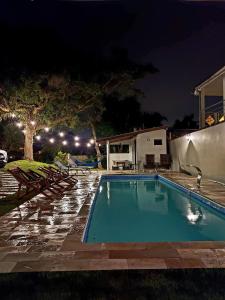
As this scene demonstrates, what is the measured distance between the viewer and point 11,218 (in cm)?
619

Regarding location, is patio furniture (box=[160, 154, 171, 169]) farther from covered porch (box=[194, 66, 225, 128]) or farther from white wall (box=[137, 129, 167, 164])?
covered porch (box=[194, 66, 225, 128])

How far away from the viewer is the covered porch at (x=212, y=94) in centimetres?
1407

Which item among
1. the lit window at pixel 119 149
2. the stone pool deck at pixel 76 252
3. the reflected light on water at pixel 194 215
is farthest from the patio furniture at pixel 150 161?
the stone pool deck at pixel 76 252

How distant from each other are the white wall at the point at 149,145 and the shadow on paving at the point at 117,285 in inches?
706

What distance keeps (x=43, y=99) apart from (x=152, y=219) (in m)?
13.2

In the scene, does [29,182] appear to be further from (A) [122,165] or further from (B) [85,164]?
(B) [85,164]

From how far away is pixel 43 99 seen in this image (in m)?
19.0

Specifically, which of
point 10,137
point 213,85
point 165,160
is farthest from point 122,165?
point 10,137

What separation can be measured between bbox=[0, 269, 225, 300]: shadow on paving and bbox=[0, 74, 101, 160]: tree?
15.4 metres

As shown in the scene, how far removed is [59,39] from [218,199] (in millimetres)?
13489

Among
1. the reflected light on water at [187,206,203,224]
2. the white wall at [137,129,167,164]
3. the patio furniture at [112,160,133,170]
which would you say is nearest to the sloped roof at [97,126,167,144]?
the white wall at [137,129,167,164]

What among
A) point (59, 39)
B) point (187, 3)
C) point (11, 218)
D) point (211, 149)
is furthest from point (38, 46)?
point (187, 3)

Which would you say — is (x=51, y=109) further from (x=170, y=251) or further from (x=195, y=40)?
(x=170, y=251)

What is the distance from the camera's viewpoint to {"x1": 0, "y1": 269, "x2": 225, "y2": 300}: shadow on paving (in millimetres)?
2826
